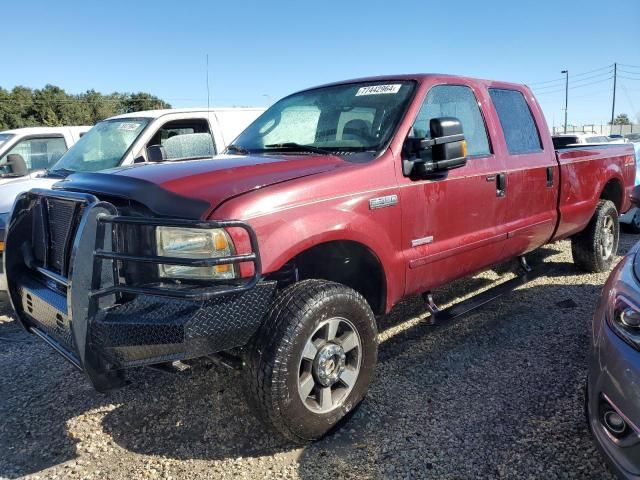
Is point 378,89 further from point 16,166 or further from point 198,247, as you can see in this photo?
point 16,166

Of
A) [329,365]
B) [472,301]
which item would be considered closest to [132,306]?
[329,365]

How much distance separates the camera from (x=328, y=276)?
334 centimetres

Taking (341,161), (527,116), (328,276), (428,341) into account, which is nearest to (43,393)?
(328,276)

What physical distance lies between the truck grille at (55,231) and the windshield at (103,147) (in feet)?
10.2

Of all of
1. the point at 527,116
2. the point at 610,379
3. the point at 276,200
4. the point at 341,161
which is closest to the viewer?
the point at 610,379

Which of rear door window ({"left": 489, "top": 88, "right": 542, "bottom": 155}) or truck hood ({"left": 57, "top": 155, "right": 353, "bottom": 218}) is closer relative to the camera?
truck hood ({"left": 57, "top": 155, "right": 353, "bottom": 218})

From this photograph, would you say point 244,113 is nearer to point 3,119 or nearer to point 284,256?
point 284,256

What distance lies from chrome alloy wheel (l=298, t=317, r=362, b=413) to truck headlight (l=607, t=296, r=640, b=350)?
1257 mm

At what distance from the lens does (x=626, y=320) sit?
7.02 feet

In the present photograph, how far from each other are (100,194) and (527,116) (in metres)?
3.57

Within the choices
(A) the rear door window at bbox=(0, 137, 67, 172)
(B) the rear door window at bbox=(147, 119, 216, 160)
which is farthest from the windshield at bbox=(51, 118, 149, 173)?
(A) the rear door window at bbox=(0, 137, 67, 172)

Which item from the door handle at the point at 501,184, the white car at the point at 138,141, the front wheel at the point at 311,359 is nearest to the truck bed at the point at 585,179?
the door handle at the point at 501,184

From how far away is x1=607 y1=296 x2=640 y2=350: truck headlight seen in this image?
208cm

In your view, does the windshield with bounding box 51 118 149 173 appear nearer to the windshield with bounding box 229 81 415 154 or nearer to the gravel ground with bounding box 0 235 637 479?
the gravel ground with bounding box 0 235 637 479
